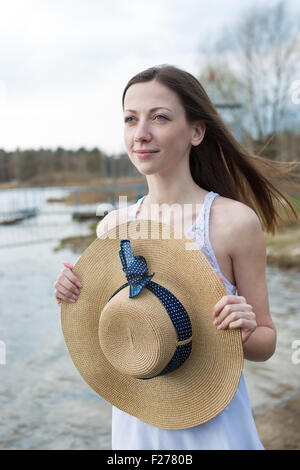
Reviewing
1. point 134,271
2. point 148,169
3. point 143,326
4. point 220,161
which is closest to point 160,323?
point 143,326

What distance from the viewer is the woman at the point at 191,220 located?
150cm

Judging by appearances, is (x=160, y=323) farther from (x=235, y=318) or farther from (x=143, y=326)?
(x=235, y=318)

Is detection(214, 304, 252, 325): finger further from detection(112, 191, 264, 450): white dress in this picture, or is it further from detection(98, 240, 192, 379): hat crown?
detection(112, 191, 264, 450): white dress

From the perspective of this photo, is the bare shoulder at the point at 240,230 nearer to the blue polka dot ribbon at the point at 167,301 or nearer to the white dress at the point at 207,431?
the white dress at the point at 207,431

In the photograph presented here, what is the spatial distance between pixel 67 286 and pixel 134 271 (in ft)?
0.90

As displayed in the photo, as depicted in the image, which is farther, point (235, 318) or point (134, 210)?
point (134, 210)

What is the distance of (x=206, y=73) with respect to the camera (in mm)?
25453

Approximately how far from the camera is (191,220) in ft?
5.26

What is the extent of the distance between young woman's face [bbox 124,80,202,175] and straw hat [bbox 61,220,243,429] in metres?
0.25

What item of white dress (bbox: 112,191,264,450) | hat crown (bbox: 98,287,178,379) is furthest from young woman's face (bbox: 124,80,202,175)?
hat crown (bbox: 98,287,178,379)

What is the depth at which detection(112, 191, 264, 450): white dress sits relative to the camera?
1477mm
